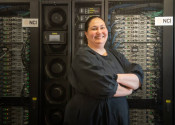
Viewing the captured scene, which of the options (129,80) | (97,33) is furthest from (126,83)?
(97,33)

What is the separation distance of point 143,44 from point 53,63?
3.19 ft

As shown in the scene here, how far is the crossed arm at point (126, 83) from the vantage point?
1158 millimetres

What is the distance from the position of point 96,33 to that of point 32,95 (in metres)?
0.90

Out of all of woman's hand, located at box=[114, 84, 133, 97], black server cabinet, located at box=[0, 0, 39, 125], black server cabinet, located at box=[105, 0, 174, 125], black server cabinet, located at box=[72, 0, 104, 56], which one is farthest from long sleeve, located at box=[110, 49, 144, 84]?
black server cabinet, located at box=[0, 0, 39, 125]

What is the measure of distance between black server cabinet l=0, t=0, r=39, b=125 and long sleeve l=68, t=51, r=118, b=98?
70 centimetres

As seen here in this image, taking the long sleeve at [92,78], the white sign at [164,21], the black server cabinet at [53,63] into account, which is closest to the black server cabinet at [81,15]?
the black server cabinet at [53,63]

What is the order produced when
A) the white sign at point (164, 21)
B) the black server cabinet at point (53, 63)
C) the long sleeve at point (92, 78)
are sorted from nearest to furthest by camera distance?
the long sleeve at point (92, 78)
the white sign at point (164, 21)
the black server cabinet at point (53, 63)

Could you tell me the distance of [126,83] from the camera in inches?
46.4

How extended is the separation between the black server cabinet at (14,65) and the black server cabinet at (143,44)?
930 millimetres

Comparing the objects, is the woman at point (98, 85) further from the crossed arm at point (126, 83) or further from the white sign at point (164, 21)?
the white sign at point (164, 21)

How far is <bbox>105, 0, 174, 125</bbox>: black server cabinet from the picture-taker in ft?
5.24

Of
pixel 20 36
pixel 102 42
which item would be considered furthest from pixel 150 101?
pixel 20 36

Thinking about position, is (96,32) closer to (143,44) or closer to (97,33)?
(97,33)

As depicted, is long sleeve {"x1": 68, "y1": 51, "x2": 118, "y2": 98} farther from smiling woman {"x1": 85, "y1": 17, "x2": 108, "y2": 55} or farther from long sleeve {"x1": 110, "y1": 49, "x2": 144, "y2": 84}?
long sleeve {"x1": 110, "y1": 49, "x2": 144, "y2": 84}
